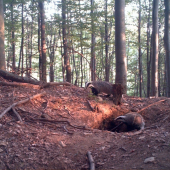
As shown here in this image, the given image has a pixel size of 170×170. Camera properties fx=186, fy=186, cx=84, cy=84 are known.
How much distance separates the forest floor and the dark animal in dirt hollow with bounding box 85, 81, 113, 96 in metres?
1.48

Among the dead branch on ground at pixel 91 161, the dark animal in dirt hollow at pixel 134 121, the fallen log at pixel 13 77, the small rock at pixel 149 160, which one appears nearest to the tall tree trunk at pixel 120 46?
the dark animal in dirt hollow at pixel 134 121

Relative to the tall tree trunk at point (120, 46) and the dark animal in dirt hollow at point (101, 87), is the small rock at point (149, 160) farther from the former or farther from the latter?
the tall tree trunk at point (120, 46)

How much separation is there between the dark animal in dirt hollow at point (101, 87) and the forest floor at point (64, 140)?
148 cm

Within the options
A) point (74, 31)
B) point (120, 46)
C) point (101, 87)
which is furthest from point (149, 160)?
point (74, 31)

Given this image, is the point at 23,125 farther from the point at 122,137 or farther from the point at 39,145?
the point at 122,137

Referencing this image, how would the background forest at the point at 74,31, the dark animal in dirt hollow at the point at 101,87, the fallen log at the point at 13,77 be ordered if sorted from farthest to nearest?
the background forest at the point at 74,31 → the dark animal in dirt hollow at the point at 101,87 → the fallen log at the point at 13,77

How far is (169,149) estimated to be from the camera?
3021 millimetres

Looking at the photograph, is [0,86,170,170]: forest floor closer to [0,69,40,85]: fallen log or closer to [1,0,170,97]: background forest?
[0,69,40,85]: fallen log

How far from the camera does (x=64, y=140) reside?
3.81 meters

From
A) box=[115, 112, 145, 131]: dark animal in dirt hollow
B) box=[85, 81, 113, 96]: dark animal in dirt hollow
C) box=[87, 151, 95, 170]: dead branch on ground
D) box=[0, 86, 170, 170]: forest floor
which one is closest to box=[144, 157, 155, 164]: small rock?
box=[0, 86, 170, 170]: forest floor

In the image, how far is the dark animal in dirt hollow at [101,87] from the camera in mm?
7156

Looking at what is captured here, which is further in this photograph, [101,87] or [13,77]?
[101,87]

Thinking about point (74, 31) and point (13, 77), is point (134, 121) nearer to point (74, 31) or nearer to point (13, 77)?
point (13, 77)

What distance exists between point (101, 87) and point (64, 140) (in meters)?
3.83
